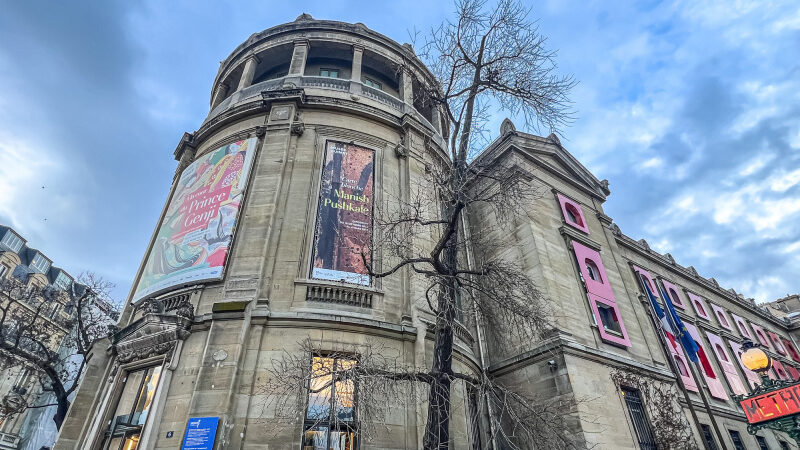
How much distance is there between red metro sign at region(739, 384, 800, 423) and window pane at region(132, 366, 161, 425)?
16.0m

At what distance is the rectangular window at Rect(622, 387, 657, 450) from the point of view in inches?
627

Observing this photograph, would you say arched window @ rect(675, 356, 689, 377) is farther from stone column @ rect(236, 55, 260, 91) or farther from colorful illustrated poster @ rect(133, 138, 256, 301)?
stone column @ rect(236, 55, 260, 91)

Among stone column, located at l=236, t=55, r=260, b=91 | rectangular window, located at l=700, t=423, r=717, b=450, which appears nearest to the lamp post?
rectangular window, located at l=700, t=423, r=717, b=450

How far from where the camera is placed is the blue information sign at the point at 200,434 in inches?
387

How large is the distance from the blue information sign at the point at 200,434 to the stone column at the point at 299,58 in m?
15.2

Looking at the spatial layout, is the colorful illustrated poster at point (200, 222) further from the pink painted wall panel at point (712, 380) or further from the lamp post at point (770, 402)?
the pink painted wall panel at point (712, 380)

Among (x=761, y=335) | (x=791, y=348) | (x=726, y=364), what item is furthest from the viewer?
(x=791, y=348)

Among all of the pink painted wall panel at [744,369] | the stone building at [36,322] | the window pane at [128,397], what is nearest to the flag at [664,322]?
the pink painted wall panel at [744,369]

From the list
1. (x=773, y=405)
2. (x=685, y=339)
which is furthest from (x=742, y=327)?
(x=773, y=405)

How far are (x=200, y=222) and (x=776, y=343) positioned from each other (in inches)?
2107

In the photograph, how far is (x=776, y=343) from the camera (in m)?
40.5

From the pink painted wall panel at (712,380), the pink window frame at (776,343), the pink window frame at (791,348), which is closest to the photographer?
the pink painted wall panel at (712,380)

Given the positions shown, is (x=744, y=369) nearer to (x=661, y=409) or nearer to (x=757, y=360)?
(x=661, y=409)

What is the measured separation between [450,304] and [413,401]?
13.4 feet
